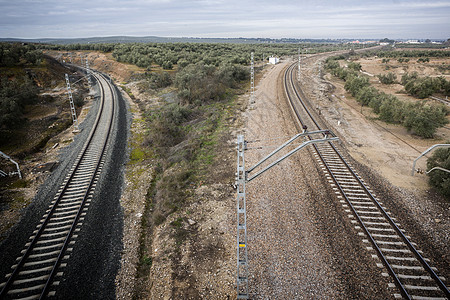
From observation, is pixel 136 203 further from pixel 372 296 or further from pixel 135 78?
pixel 135 78

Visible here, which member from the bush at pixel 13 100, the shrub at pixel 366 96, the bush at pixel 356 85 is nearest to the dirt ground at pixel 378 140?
Answer: the shrub at pixel 366 96

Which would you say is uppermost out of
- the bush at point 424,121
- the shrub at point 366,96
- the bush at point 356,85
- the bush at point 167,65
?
the bush at point 167,65

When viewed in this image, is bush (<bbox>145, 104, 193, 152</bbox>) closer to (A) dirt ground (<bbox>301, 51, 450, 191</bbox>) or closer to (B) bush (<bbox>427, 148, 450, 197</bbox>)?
(A) dirt ground (<bbox>301, 51, 450, 191</bbox>)

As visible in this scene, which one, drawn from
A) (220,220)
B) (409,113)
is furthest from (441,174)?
(220,220)

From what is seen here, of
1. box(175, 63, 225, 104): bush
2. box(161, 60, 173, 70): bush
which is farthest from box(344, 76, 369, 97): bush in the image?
box(161, 60, 173, 70): bush

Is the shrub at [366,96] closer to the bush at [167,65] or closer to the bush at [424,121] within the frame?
the bush at [424,121]

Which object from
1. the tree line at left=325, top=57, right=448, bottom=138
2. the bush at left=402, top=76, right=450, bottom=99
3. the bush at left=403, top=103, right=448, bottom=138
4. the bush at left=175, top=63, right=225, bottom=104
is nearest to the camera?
the bush at left=403, top=103, right=448, bottom=138
